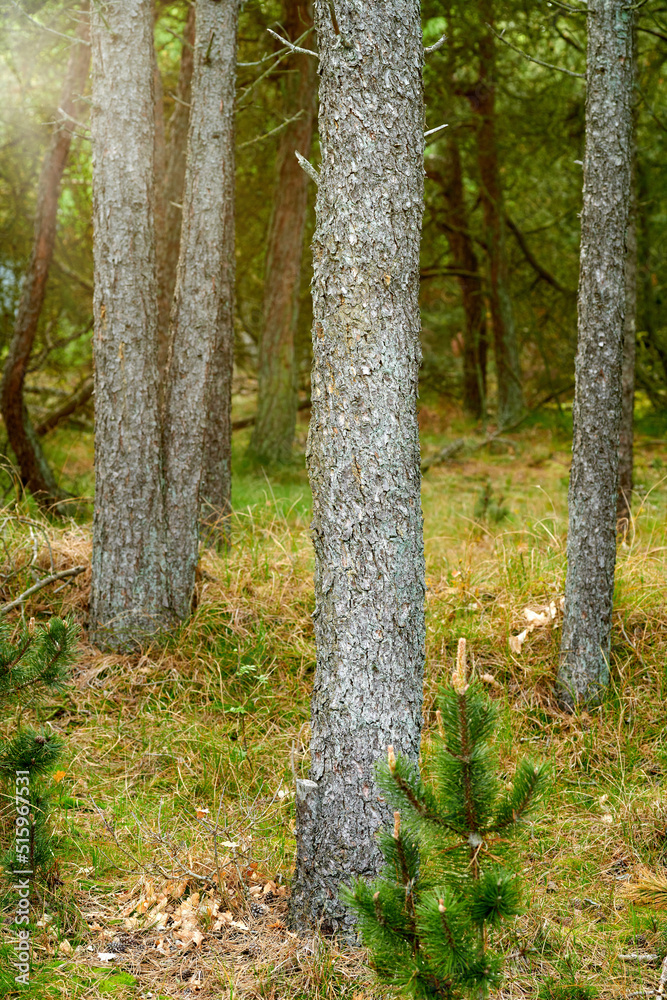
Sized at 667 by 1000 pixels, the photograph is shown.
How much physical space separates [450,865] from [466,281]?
1287cm

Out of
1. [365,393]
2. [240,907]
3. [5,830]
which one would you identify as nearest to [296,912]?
[240,907]

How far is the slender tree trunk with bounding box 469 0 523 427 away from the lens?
1148cm

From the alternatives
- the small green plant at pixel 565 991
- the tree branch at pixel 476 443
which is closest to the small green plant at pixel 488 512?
the tree branch at pixel 476 443

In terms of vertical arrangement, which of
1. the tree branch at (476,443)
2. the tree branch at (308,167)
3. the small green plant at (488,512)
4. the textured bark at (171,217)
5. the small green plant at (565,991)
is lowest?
the small green plant at (565,991)

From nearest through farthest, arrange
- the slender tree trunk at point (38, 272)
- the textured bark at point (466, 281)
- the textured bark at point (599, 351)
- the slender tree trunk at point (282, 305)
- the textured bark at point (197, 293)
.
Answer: the textured bark at point (599, 351), the textured bark at point (197, 293), the slender tree trunk at point (38, 272), the slender tree trunk at point (282, 305), the textured bark at point (466, 281)

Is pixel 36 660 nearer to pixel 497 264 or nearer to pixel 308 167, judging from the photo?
pixel 308 167

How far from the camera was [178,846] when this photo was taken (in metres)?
3.15

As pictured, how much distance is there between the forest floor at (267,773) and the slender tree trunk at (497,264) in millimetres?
6073

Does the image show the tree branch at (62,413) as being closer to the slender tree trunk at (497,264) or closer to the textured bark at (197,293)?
the textured bark at (197,293)

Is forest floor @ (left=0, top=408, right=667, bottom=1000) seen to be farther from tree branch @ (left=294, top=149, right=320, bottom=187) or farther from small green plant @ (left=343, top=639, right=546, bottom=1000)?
tree branch @ (left=294, top=149, right=320, bottom=187)

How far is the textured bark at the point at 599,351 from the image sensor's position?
3.91 m

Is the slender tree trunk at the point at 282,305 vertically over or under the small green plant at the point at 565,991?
over

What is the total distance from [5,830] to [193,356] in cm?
269

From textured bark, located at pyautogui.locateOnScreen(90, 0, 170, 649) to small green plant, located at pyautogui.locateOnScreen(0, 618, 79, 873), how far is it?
143cm
